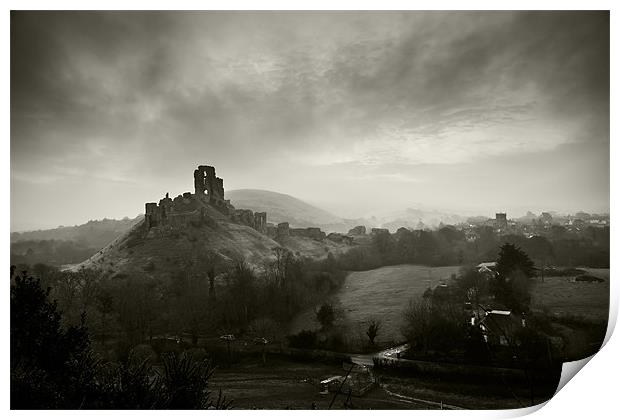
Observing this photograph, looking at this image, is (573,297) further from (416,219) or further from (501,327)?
(416,219)

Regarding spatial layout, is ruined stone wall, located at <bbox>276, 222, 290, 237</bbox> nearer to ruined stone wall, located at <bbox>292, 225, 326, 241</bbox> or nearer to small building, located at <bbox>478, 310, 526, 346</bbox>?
ruined stone wall, located at <bbox>292, 225, 326, 241</bbox>

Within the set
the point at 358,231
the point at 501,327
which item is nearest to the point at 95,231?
the point at 358,231

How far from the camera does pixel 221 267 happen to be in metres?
6.20

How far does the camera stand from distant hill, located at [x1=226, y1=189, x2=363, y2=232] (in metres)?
6.27

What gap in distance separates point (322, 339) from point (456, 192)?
2678mm

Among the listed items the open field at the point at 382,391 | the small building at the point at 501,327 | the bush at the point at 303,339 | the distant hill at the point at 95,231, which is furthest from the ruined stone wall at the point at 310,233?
the small building at the point at 501,327

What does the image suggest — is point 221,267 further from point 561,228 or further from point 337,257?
point 561,228

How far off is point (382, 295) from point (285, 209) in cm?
175

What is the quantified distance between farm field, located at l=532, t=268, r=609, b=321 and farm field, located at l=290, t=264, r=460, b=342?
3.43ft

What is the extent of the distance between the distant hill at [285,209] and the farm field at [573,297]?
2459 millimetres

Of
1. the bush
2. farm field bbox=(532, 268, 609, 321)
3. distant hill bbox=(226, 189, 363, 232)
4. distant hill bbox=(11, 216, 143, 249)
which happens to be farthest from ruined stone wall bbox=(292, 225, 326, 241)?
farm field bbox=(532, 268, 609, 321)

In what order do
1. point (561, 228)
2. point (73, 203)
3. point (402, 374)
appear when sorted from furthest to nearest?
point (73, 203) < point (561, 228) < point (402, 374)
